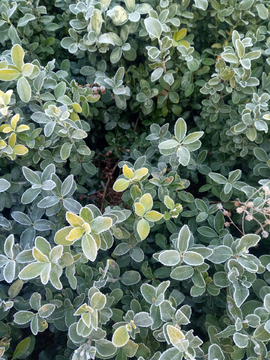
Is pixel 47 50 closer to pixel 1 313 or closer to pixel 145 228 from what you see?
pixel 145 228

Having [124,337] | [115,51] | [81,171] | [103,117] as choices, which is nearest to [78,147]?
[81,171]

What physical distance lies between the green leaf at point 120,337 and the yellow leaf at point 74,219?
37cm

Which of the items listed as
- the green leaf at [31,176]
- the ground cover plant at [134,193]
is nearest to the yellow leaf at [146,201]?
the ground cover plant at [134,193]

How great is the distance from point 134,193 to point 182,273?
35 centimetres

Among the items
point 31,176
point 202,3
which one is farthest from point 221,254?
point 202,3

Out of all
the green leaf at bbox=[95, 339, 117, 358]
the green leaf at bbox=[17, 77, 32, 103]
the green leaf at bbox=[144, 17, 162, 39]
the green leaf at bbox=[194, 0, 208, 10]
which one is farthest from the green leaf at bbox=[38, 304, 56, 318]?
the green leaf at bbox=[194, 0, 208, 10]

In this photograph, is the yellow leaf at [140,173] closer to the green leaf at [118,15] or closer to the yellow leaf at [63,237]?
the yellow leaf at [63,237]

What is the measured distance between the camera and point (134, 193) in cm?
113

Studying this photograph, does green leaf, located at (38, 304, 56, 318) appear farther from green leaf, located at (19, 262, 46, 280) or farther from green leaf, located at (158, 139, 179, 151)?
green leaf, located at (158, 139, 179, 151)

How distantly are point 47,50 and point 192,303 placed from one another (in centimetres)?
156

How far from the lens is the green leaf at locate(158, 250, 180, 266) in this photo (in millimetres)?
979

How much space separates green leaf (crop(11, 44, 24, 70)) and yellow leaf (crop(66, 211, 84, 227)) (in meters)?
0.67

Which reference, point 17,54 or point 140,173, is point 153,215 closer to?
point 140,173

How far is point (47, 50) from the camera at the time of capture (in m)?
1.64
